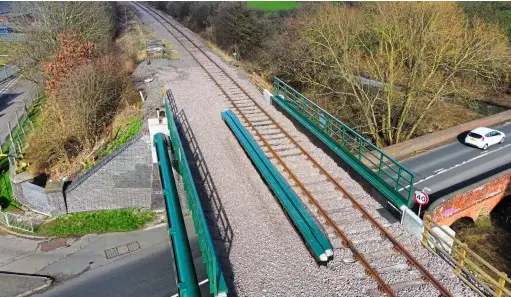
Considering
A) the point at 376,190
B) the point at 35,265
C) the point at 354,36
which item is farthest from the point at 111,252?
the point at 354,36

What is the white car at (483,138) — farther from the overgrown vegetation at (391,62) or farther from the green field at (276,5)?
the green field at (276,5)

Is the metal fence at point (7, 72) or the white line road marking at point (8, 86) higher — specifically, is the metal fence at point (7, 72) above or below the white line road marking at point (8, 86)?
above

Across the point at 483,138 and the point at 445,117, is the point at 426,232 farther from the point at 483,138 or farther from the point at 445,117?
the point at 445,117

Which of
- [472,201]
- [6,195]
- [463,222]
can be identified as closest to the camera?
[472,201]

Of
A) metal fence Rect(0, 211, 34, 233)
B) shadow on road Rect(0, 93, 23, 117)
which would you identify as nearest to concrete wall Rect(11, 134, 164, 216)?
metal fence Rect(0, 211, 34, 233)

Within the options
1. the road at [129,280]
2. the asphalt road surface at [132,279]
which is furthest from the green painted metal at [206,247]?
the road at [129,280]

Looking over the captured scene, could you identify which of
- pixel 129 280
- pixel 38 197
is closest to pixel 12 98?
pixel 38 197
